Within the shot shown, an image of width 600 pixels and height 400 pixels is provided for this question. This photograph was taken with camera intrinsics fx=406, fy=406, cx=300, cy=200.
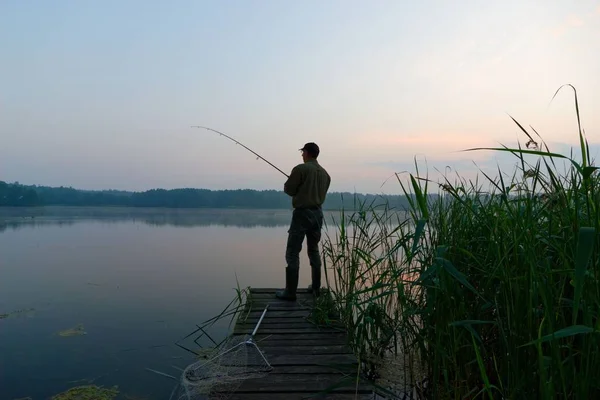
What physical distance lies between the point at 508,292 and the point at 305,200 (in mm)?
2652

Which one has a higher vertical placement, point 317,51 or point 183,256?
point 317,51

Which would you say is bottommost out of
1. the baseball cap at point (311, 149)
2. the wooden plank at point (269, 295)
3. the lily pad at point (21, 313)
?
the lily pad at point (21, 313)

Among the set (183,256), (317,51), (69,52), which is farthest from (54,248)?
(317,51)

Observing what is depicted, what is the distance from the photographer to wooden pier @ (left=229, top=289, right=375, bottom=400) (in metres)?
2.37

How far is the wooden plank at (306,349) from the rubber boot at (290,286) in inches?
50.4

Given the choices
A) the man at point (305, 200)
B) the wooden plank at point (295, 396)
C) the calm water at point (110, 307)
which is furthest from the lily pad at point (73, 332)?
the wooden plank at point (295, 396)

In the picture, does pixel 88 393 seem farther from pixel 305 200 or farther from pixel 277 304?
pixel 305 200

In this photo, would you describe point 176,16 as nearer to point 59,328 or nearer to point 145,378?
point 59,328

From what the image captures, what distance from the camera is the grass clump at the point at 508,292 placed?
56.9 inches

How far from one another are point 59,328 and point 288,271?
128 inches

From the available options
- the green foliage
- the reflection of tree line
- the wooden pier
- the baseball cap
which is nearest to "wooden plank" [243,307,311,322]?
the wooden pier

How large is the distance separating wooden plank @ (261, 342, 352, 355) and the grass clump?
0.12 m

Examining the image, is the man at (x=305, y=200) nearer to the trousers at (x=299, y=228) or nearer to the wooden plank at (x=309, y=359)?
the trousers at (x=299, y=228)

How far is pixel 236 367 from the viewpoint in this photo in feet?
8.92
